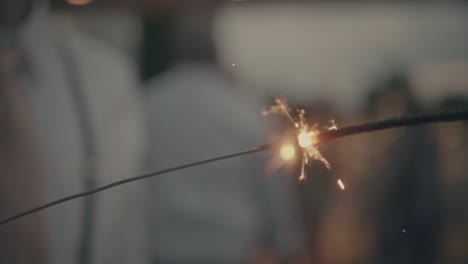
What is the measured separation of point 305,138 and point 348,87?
3.87 meters

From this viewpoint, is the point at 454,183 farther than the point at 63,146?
Yes

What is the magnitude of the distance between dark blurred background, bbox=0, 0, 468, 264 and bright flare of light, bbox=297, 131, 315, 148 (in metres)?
2.30

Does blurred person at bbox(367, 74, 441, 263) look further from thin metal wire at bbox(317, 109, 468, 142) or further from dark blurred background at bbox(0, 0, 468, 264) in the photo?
thin metal wire at bbox(317, 109, 468, 142)

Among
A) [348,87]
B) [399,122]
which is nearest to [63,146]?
[399,122]

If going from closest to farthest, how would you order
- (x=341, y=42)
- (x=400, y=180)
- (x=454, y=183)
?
(x=341, y=42), (x=400, y=180), (x=454, y=183)

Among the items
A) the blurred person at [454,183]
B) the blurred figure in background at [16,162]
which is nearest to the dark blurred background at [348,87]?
the blurred person at [454,183]

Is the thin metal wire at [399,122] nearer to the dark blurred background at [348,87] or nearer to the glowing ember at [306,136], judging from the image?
the glowing ember at [306,136]

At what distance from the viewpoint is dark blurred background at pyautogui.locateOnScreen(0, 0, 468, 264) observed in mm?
4035

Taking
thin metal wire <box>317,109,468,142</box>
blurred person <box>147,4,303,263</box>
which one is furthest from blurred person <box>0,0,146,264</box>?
blurred person <box>147,4,303,263</box>

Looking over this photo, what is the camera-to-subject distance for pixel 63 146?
221 cm

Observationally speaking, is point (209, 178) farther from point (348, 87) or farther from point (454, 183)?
point (454, 183)

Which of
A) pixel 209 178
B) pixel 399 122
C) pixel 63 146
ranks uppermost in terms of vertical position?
pixel 209 178

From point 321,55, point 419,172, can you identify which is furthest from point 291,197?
point 321,55

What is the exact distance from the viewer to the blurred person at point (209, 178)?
14.4 ft
